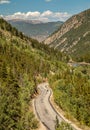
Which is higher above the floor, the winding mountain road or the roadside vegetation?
the roadside vegetation

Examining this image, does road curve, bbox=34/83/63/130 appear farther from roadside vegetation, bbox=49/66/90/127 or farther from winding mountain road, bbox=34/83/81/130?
roadside vegetation, bbox=49/66/90/127

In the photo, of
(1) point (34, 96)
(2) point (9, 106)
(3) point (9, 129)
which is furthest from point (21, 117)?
(1) point (34, 96)

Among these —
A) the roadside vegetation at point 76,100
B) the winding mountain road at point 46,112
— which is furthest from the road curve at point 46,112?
the roadside vegetation at point 76,100

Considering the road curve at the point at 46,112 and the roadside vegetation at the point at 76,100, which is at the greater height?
the roadside vegetation at the point at 76,100

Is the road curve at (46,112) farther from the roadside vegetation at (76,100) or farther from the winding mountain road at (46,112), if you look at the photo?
the roadside vegetation at (76,100)

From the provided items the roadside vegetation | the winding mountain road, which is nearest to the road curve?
A: the winding mountain road

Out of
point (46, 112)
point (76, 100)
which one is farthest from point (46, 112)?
point (76, 100)

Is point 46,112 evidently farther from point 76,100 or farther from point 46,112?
point 76,100

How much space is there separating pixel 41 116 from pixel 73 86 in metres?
15.4

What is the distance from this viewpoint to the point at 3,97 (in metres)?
72.4

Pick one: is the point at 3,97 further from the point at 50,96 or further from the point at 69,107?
the point at 50,96

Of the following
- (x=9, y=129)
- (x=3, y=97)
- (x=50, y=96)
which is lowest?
(x=50, y=96)

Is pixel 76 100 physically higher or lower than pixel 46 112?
higher

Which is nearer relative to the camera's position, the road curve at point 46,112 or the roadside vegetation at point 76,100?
the roadside vegetation at point 76,100
